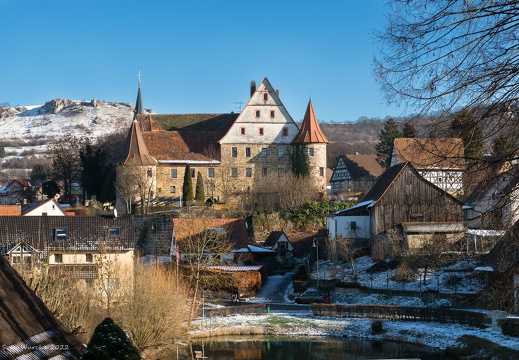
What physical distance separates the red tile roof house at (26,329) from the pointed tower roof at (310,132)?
5027 cm

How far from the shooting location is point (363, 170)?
73812mm

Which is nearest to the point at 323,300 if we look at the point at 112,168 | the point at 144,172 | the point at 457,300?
the point at 457,300

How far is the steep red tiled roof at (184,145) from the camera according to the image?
57500 mm

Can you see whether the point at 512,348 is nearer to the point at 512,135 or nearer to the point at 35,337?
the point at 512,135

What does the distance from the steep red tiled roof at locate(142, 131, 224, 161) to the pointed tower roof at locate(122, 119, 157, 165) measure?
1.37 metres

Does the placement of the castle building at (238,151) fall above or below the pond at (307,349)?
above

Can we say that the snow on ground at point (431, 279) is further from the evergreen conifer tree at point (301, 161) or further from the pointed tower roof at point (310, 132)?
the pointed tower roof at point (310, 132)

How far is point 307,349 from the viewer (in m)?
26.8

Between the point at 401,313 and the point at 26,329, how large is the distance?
25.1 m

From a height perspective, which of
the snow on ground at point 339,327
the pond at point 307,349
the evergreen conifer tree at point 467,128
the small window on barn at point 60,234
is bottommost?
the pond at point 307,349

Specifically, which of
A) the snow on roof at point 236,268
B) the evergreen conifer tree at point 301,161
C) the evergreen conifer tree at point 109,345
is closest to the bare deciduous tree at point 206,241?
the snow on roof at point 236,268

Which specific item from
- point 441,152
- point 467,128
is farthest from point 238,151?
point 467,128

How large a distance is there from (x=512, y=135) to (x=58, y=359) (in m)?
5.30

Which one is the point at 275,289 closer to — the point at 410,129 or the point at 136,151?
the point at 136,151
